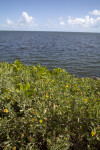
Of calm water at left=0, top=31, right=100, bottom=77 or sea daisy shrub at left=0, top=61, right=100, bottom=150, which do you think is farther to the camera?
calm water at left=0, top=31, right=100, bottom=77

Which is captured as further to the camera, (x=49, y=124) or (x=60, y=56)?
(x=60, y=56)

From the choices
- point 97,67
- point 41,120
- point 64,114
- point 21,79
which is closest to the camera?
point 41,120

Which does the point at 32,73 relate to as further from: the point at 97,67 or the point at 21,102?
the point at 97,67

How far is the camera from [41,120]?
9.28ft

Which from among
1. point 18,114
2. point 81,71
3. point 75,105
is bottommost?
point 81,71

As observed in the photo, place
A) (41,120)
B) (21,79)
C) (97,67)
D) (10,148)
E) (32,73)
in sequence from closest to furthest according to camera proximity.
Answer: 1. (10,148)
2. (41,120)
3. (21,79)
4. (32,73)
5. (97,67)

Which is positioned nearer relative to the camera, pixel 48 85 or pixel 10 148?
pixel 10 148

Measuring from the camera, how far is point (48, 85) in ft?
13.7

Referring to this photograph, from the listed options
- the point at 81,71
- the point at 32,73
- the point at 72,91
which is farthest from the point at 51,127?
the point at 81,71

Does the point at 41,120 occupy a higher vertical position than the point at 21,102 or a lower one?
lower

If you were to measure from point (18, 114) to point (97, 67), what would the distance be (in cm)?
1527

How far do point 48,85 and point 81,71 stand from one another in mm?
11809

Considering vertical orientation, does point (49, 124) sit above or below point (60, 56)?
below

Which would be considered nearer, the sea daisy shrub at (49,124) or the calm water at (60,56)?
the sea daisy shrub at (49,124)
